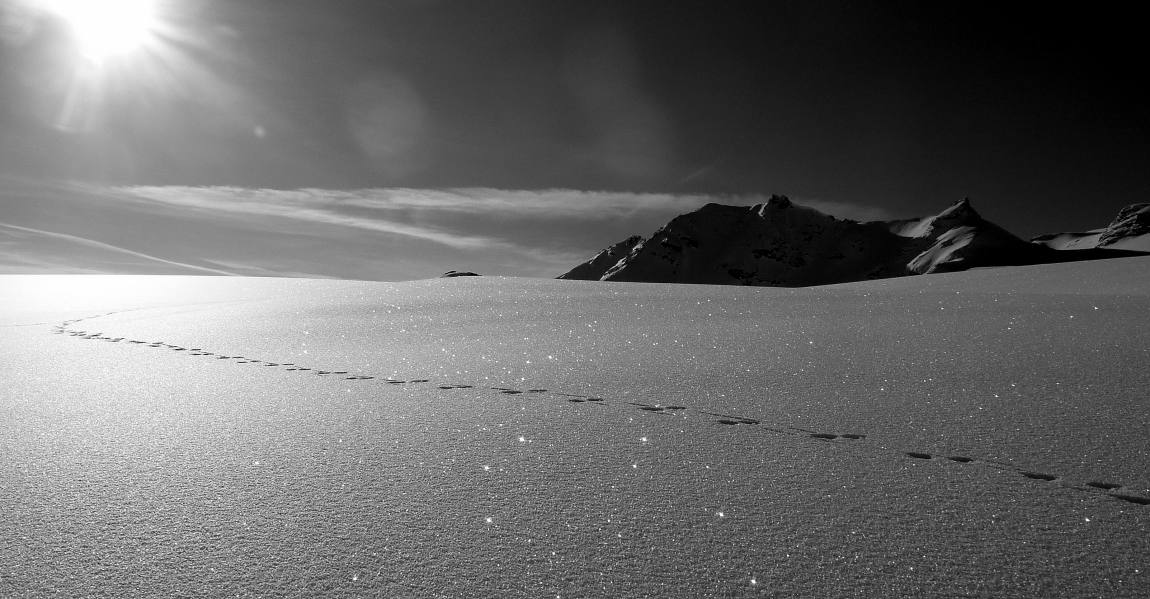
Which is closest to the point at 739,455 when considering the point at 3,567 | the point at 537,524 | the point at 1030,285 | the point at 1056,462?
the point at 537,524

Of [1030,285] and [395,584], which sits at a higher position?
[1030,285]

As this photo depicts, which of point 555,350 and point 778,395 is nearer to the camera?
point 778,395

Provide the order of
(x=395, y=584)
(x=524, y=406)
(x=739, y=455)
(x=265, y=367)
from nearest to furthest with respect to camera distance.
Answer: (x=395, y=584), (x=739, y=455), (x=524, y=406), (x=265, y=367)

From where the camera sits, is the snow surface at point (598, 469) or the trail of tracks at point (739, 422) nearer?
the snow surface at point (598, 469)

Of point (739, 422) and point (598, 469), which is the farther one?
point (739, 422)

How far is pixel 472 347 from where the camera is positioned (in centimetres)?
554

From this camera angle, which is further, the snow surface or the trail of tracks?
the trail of tracks

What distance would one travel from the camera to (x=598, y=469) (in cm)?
227

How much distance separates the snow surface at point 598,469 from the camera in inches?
61.0

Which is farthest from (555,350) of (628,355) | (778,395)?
(778,395)

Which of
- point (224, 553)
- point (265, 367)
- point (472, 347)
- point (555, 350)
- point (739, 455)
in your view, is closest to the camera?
point (224, 553)

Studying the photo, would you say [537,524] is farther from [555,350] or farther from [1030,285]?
[1030,285]

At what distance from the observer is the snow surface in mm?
1549

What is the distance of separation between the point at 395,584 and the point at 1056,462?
2.33m
